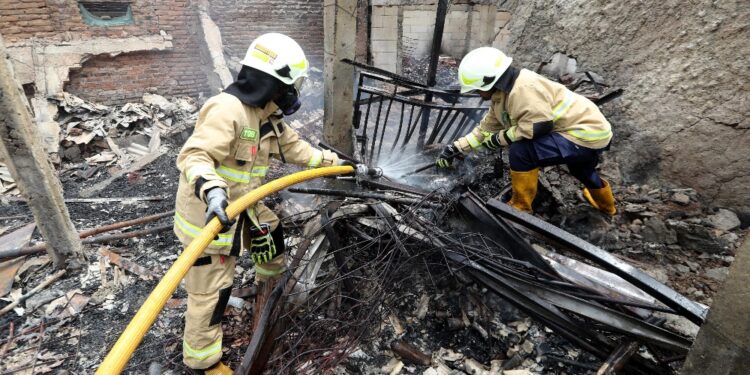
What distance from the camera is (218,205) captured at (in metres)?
1.99

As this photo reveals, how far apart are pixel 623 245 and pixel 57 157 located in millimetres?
7733

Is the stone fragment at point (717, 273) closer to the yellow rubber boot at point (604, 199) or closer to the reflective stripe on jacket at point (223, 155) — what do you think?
the yellow rubber boot at point (604, 199)

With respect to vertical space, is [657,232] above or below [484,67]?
below

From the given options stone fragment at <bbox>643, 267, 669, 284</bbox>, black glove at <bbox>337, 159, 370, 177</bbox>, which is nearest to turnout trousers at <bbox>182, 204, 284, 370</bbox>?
black glove at <bbox>337, 159, 370, 177</bbox>

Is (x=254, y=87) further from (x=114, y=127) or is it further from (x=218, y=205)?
(x=114, y=127)

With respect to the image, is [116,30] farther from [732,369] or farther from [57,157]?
[732,369]

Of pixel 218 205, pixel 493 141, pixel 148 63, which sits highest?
pixel 218 205

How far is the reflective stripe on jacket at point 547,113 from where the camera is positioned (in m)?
3.57

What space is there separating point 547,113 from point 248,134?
2.67 meters

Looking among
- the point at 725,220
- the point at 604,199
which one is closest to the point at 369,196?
the point at 604,199

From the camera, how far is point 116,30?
7.61 m

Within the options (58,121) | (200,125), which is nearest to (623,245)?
(200,125)

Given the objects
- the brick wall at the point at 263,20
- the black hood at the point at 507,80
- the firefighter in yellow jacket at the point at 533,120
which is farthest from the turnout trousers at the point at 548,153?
the brick wall at the point at 263,20

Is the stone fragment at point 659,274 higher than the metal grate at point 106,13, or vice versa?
the metal grate at point 106,13
